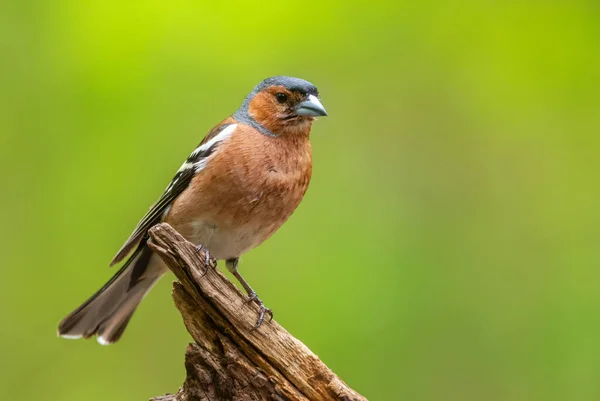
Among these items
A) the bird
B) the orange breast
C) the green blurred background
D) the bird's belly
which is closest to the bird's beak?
the bird

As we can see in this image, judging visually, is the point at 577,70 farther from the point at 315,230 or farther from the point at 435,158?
the point at 315,230

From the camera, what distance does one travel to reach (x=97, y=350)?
20.9 feet

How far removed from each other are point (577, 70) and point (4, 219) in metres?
4.66

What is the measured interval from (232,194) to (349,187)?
6.65 feet

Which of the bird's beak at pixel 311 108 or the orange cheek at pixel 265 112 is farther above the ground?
the bird's beak at pixel 311 108

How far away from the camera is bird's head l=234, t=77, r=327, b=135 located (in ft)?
15.9

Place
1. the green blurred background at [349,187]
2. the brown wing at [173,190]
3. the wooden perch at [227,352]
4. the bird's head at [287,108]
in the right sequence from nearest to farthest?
the wooden perch at [227,352], the brown wing at [173,190], the bird's head at [287,108], the green blurred background at [349,187]

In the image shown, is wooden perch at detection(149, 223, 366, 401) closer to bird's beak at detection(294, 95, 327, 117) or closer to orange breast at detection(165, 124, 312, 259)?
orange breast at detection(165, 124, 312, 259)

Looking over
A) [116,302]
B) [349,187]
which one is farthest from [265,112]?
[349,187]

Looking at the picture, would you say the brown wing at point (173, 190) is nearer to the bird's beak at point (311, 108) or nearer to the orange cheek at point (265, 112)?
the orange cheek at point (265, 112)

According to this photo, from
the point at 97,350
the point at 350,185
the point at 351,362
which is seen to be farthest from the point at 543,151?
the point at 97,350

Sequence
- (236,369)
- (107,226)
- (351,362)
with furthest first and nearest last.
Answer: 1. (107,226)
2. (351,362)
3. (236,369)

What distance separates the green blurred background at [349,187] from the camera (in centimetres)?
591

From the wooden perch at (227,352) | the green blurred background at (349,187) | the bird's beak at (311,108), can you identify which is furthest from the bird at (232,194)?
the green blurred background at (349,187)
